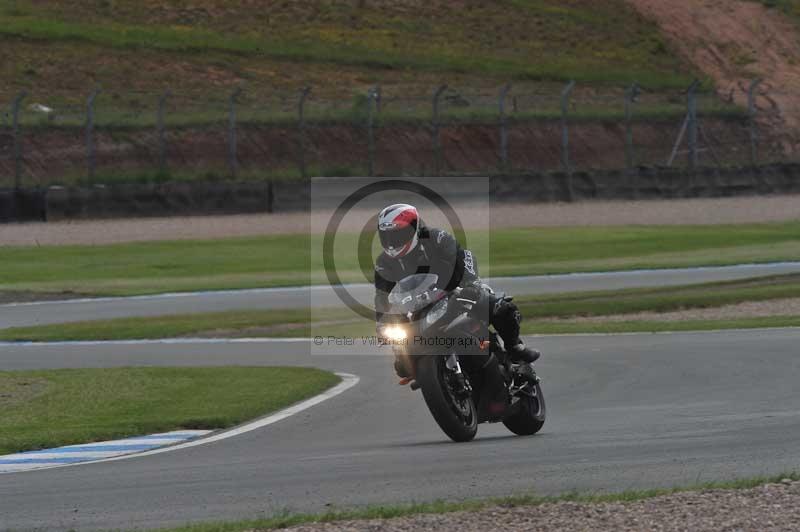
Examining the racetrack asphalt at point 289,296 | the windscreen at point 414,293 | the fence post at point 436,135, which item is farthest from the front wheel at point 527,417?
the fence post at point 436,135

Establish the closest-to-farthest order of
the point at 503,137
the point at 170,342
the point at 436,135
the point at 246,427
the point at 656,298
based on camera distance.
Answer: the point at 246,427
the point at 170,342
the point at 656,298
the point at 503,137
the point at 436,135

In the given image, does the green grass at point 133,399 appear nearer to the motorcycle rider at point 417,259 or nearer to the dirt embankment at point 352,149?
the motorcycle rider at point 417,259

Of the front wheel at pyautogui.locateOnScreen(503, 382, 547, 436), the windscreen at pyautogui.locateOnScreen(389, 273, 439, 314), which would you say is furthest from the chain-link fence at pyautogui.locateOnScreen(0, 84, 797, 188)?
the windscreen at pyautogui.locateOnScreen(389, 273, 439, 314)

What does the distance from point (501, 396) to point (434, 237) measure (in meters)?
1.32

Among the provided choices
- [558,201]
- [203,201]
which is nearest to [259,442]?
[203,201]

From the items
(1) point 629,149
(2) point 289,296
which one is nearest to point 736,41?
(1) point 629,149

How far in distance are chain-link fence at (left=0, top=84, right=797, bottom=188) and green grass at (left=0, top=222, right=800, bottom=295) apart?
567 centimetres

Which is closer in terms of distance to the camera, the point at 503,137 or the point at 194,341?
the point at 194,341

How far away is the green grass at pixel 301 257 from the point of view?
2866 centimetres

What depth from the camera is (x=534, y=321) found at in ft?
69.9

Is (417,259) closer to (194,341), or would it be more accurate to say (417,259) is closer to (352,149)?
(194,341)

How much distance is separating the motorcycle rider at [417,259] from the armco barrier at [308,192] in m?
27.3

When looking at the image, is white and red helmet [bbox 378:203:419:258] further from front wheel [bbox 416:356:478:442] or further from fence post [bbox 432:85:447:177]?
fence post [bbox 432:85:447:177]

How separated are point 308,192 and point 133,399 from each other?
83.7ft
